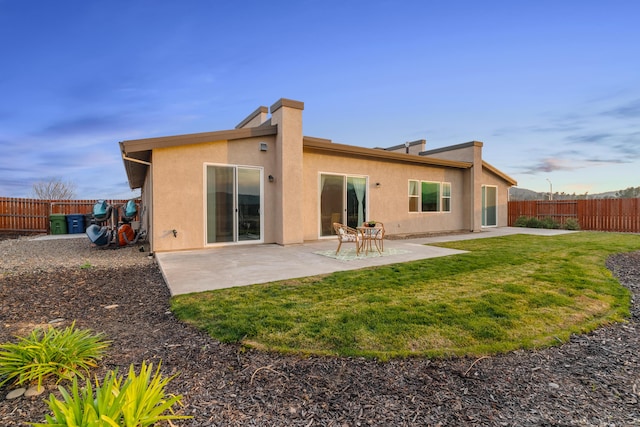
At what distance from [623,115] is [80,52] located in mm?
22392

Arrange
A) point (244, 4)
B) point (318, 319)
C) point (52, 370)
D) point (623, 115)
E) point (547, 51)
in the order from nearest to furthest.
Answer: point (52, 370), point (318, 319), point (244, 4), point (547, 51), point (623, 115)

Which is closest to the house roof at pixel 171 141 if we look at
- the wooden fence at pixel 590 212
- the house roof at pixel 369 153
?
the house roof at pixel 369 153

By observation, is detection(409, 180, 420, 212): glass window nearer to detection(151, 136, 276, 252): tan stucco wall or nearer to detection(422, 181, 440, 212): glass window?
detection(422, 181, 440, 212): glass window

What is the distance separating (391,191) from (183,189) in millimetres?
7475

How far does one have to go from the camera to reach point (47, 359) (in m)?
2.27

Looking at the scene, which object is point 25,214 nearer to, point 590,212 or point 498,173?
point 498,173

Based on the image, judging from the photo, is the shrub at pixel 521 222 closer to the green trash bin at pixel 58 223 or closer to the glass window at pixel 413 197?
the glass window at pixel 413 197

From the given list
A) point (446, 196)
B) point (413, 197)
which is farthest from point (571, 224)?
point (413, 197)

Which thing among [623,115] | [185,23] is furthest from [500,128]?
[185,23]

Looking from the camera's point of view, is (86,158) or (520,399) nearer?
(520,399)

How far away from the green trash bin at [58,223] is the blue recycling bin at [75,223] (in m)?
0.15

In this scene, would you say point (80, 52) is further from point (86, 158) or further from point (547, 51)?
point (547, 51)

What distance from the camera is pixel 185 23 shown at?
9125 mm

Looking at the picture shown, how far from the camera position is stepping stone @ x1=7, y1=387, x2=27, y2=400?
80.6 inches
